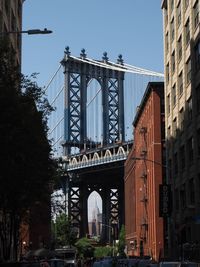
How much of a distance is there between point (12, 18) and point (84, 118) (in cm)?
10464

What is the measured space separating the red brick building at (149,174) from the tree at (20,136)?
1755 inches

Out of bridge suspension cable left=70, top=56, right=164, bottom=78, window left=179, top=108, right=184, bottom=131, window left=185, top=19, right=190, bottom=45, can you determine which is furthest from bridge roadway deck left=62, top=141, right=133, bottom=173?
window left=185, top=19, right=190, bottom=45

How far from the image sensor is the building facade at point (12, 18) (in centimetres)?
5393

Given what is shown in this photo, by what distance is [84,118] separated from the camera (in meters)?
166

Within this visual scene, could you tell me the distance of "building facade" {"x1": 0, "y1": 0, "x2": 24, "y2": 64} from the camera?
5393 centimetres

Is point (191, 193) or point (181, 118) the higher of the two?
point (181, 118)

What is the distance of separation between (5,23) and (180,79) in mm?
17787

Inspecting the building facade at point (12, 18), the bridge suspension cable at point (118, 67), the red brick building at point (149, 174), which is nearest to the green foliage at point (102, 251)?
the red brick building at point (149, 174)

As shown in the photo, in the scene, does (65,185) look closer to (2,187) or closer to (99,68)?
(99,68)

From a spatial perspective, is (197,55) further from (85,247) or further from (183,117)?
(85,247)

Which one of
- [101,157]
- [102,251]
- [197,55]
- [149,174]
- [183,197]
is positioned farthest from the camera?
[102,251]

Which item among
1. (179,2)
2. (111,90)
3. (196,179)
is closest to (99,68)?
(111,90)

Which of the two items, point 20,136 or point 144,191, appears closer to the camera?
point 20,136

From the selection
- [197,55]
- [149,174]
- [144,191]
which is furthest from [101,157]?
[197,55]
